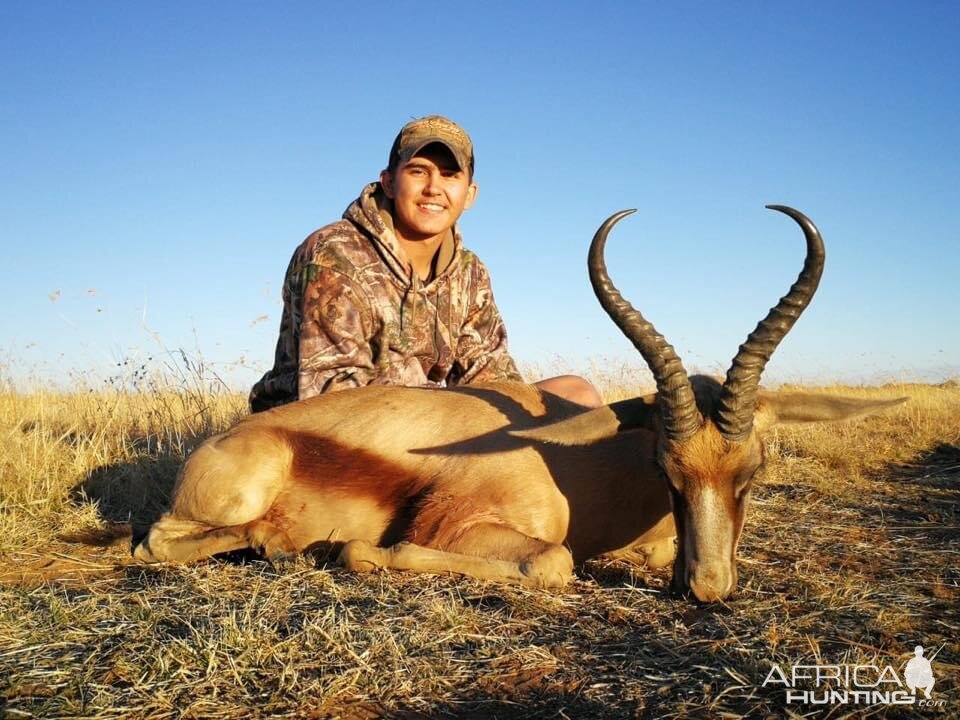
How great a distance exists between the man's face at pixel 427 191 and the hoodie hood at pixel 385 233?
6.1 inches

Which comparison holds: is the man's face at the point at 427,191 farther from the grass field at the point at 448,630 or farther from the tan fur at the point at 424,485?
the grass field at the point at 448,630

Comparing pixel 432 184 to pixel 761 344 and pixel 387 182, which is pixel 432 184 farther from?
pixel 761 344

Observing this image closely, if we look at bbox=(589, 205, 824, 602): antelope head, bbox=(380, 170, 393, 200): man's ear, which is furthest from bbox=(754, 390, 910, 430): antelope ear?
bbox=(380, 170, 393, 200): man's ear

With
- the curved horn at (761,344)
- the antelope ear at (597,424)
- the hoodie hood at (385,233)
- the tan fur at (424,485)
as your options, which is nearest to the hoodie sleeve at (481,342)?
the hoodie hood at (385,233)

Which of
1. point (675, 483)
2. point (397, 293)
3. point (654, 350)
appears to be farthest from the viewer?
point (397, 293)

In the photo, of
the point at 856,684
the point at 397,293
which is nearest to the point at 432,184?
the point at 397,293

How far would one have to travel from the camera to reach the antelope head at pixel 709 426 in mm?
3482

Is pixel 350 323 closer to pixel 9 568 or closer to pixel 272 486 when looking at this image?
pixel 272 486

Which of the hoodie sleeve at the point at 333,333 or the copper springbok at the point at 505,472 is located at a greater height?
the hoodie sleeve at the point at 333,333

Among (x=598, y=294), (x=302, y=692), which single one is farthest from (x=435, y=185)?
(x=302, y=692)

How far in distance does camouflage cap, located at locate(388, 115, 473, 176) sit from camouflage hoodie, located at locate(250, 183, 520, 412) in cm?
38

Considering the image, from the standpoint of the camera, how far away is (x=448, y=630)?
288cm

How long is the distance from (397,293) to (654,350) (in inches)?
103

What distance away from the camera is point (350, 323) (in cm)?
564
